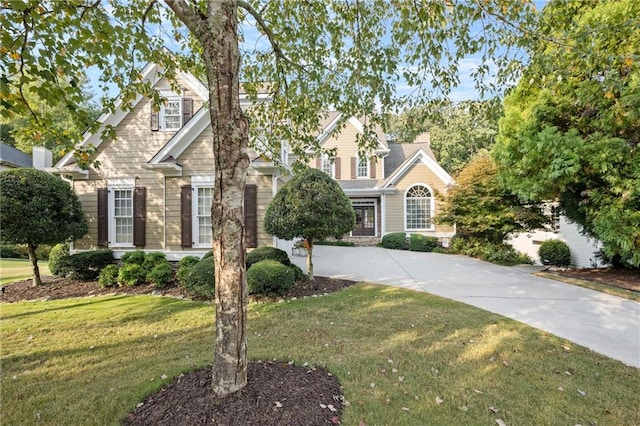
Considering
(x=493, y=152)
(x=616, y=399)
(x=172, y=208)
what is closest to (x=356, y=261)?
(x=493, y=152)

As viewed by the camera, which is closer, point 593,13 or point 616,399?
point 616,399

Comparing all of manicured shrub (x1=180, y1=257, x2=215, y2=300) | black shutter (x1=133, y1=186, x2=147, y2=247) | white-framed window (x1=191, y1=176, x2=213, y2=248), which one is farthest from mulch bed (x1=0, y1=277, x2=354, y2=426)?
black shutter (x1=133, y1=186, x2=147, y2=247)

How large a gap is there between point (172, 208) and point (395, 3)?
8.58 metres

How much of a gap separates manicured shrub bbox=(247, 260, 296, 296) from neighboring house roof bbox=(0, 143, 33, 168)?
922 inches

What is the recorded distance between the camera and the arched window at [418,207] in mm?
17562

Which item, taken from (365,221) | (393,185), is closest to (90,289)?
(393,185)

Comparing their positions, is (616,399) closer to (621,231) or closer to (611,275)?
(621,231)

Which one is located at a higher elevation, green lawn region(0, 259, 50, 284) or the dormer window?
the dormer window

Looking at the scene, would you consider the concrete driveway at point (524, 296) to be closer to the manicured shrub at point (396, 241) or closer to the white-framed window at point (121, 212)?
the manicured shrub at point (396, 241)

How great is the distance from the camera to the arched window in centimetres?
1756

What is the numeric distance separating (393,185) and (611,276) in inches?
415

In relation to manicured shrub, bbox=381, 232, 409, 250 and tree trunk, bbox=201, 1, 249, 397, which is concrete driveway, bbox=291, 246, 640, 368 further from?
tree trunk, bbox=201, 1, 249, 397

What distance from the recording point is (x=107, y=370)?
3801 millimetres

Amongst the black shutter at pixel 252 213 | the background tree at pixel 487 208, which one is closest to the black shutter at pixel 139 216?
the black shutter at pixel 252 213
